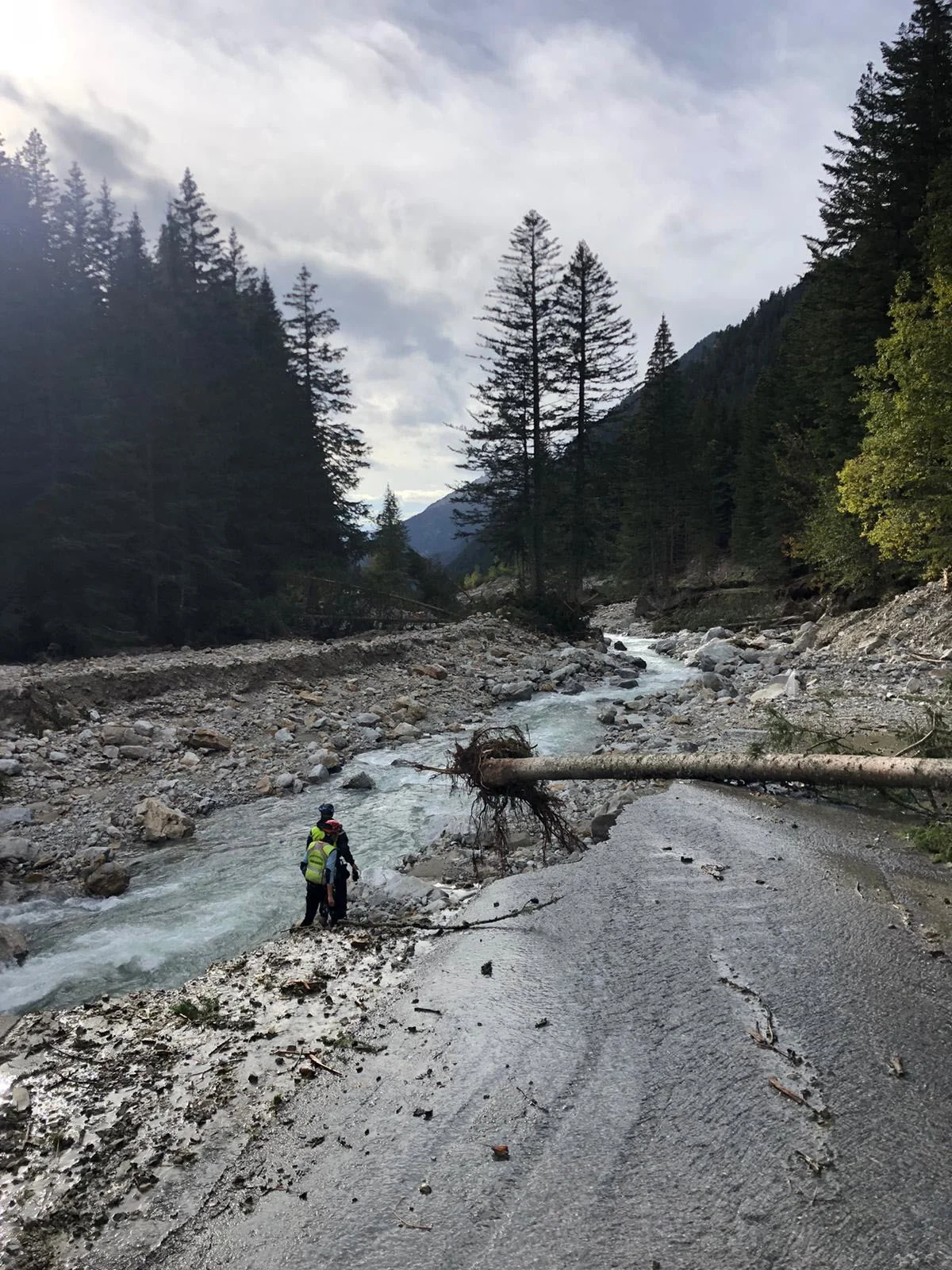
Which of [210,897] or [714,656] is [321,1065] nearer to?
[210,897]

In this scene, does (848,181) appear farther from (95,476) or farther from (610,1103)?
(610,1103)

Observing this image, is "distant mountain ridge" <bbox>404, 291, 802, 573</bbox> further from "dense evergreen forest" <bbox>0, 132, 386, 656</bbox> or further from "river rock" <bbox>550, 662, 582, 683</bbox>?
"river rock" <bbox>550, 662, 582, 683</bbox>

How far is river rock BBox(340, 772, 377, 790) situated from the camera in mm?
10578

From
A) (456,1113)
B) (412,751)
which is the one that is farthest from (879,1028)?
(412,751)

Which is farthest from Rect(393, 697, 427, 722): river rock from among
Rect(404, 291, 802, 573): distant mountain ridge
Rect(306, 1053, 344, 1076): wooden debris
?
Rect(404, 291, 802, 573): distant mountain ridge

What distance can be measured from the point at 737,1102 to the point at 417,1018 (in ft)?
6.76

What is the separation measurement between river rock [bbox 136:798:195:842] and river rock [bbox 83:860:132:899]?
4.10ft

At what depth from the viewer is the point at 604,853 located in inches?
253

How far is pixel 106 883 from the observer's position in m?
7.29

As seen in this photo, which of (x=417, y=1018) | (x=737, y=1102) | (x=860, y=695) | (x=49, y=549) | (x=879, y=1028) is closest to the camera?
(x=737, y=1102)

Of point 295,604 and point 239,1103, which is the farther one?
point 295,604

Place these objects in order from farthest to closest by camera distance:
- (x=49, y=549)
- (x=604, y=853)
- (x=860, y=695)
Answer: (x=49, y=549) < (x=860, y=695) < (x=604, y=853)

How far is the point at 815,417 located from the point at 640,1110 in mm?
31425

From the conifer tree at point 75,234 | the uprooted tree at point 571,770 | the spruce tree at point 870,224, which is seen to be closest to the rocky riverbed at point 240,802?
the uprooted tree at point 571,770
